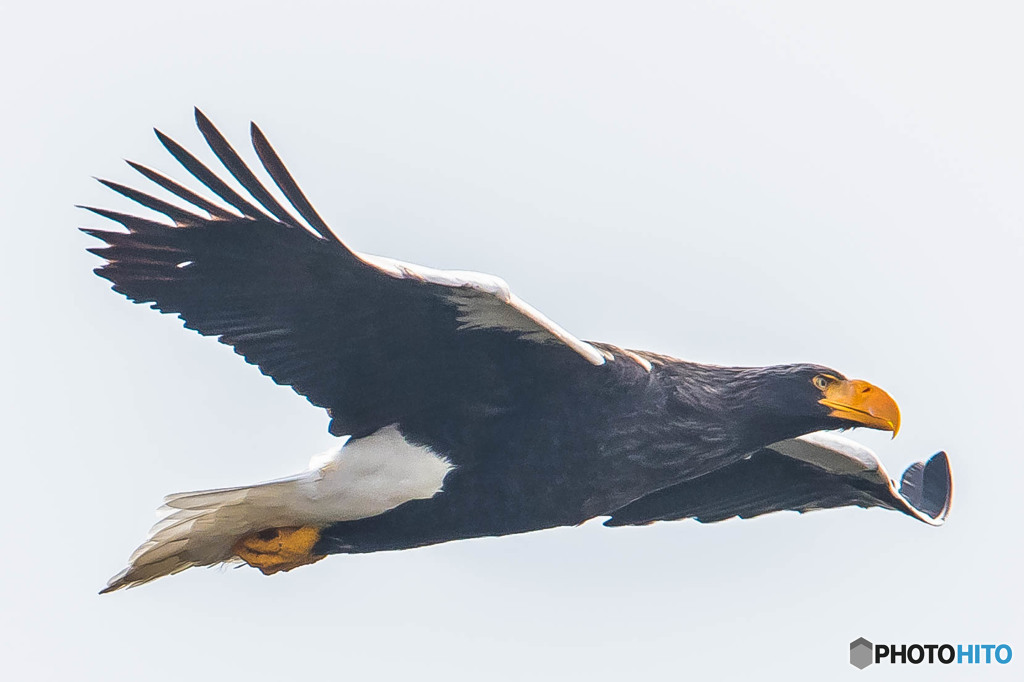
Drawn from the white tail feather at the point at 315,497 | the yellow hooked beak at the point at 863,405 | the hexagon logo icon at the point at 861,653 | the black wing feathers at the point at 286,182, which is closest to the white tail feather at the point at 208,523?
the white tail feather at the point at 315,497

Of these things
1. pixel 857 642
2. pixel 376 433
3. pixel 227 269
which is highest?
pixel 227 269

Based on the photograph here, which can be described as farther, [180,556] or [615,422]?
[180,556]

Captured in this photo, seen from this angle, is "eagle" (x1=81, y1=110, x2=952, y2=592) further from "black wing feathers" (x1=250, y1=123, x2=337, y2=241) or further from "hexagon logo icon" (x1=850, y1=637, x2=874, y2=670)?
"hexagon logo icon" (x1=850, y1=637, x2=874, y2=670)

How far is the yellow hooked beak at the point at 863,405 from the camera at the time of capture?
22.0 feet

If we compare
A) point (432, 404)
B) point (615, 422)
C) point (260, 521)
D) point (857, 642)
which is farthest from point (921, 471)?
point (260, 521)

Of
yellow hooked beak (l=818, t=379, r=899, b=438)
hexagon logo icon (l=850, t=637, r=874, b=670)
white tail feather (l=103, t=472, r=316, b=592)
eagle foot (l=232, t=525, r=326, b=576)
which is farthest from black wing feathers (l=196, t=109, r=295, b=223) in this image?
hexagon logo icon (l=850, t=637, r=874, b=670)

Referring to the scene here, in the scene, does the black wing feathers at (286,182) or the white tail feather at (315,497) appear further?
the white tail feather at (315,497)

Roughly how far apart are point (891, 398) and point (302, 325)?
2572mm

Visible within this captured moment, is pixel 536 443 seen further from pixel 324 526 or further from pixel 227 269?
pixel 227 269

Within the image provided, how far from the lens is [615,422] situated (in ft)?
22.0

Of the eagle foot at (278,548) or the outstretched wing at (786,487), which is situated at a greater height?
the outstretched wing at (786,487)

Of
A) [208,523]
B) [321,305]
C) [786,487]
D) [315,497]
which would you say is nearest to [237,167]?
[321,305]

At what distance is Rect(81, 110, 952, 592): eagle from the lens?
244 inches

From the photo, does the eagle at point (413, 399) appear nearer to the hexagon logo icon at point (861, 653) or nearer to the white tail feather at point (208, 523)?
the white tail feather at point (208, 523)
